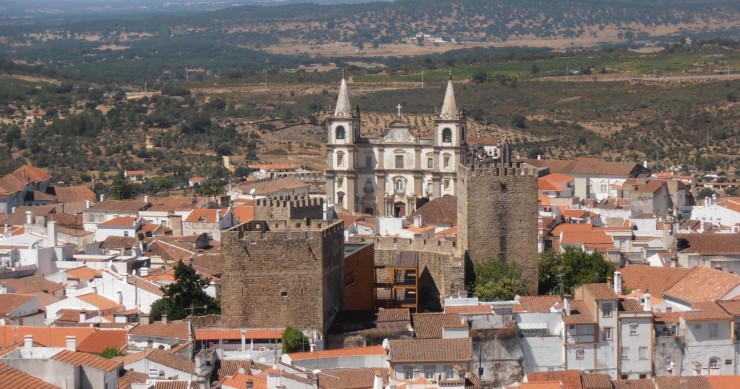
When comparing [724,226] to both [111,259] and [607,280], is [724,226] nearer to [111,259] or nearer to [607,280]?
[607,280]

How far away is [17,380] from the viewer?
2039 centimetres

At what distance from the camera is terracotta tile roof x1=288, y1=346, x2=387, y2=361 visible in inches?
1240

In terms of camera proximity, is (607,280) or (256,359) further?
(607,280)

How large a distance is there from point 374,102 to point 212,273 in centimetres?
8714

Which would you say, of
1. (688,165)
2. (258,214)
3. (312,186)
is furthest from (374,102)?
(258,214)

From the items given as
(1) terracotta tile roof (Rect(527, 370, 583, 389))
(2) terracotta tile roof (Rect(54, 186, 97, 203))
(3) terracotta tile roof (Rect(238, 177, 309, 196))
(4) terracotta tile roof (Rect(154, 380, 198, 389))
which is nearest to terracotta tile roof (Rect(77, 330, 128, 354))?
(4) terracotta tile roof (Rect(154, 380, 198, 389))

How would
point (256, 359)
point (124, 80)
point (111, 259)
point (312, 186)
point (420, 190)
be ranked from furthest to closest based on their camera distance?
point (124, 80)
point (312, 186)
point (420, 190)
point (111, 259)
point (256, 359)

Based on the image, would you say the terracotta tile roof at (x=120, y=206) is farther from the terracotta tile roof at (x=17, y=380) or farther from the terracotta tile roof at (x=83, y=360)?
the terracotta tile roof at (x=17, y=380)

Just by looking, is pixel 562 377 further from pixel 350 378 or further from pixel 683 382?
pixel 350 378

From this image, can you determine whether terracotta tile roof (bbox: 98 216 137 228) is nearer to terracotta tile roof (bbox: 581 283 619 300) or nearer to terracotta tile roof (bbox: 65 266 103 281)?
terracotta tile roof (bbox: 65 266 103 281)

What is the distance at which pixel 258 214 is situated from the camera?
38.6m

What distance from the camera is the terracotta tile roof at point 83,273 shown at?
43.7 metres

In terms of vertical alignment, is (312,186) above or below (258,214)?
below

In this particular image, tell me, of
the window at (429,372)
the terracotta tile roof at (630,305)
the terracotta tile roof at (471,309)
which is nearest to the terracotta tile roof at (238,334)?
the terracotta tile roof at (471,309)
